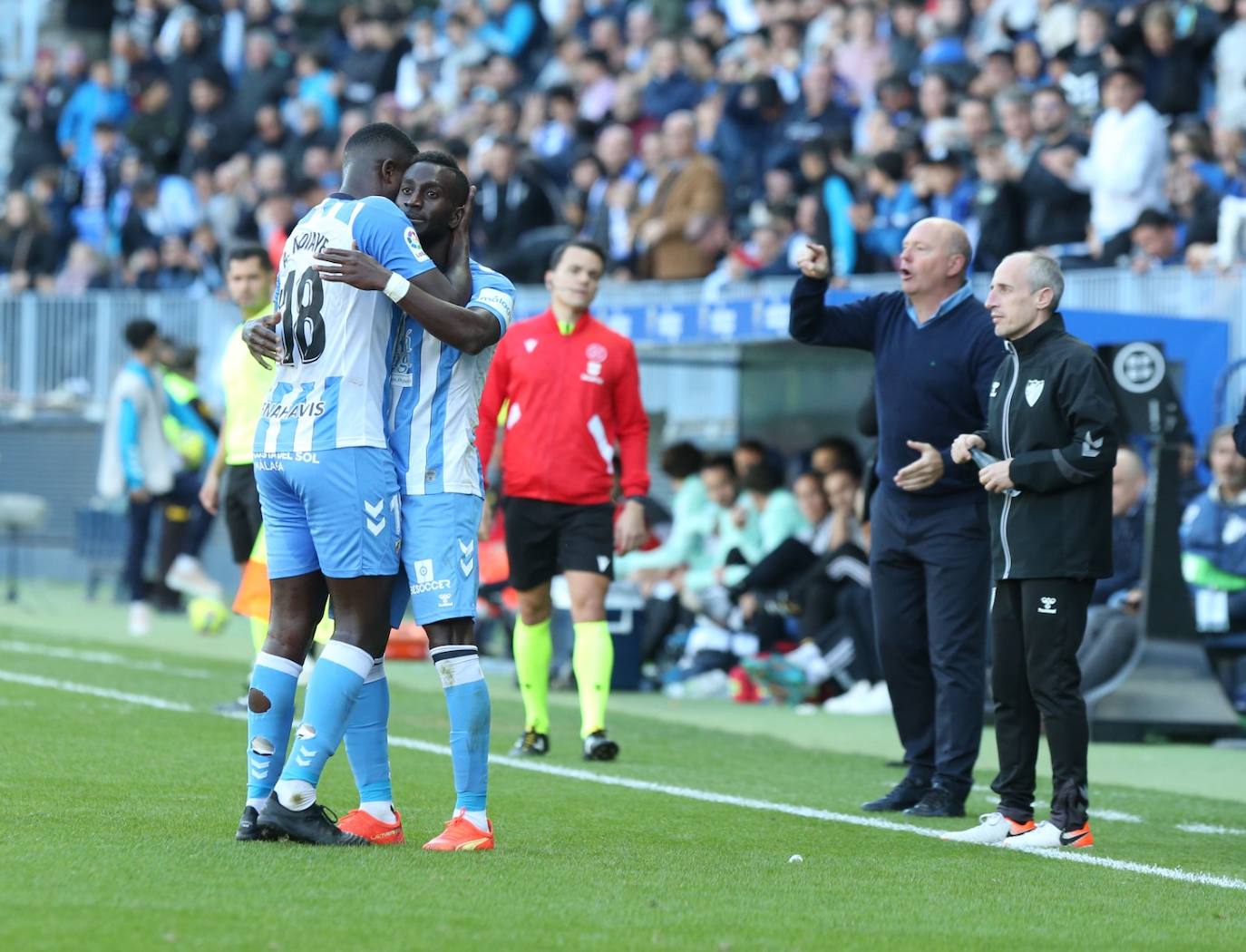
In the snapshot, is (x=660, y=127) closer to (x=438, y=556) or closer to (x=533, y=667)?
(x=533, y=667)

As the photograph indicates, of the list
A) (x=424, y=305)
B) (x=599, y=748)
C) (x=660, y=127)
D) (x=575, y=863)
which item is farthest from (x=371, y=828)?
(x=660, y=127)

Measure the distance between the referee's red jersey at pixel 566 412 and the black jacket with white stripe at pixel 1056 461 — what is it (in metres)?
2.78

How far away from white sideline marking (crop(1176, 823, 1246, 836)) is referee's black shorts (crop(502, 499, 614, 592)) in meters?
2.91

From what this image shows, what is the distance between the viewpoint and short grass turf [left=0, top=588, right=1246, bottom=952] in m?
5.18

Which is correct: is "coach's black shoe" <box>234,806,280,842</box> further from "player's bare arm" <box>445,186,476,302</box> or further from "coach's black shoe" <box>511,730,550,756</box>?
"coach's black shoe" <box>511,730,550,756</box>

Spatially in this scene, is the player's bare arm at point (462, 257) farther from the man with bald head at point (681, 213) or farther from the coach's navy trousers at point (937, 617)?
the man with bald head at point (681, 213)

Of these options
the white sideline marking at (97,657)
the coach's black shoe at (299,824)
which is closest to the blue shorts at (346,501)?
the coach's black shoe at (299,824)

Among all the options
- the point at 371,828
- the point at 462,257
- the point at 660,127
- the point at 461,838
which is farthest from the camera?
the point at 660,127

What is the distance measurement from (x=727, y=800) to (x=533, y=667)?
177cm

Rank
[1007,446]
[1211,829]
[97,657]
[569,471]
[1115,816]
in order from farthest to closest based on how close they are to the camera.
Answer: [97,657] → [569,471] → [1115,816] → [1211,829] → [1007,446]

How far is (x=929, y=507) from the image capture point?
26.6 feet

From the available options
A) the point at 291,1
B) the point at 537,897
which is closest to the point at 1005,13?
the point at 291,1

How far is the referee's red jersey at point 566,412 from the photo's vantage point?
9.70 meters

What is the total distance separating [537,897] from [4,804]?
87.1 inches
